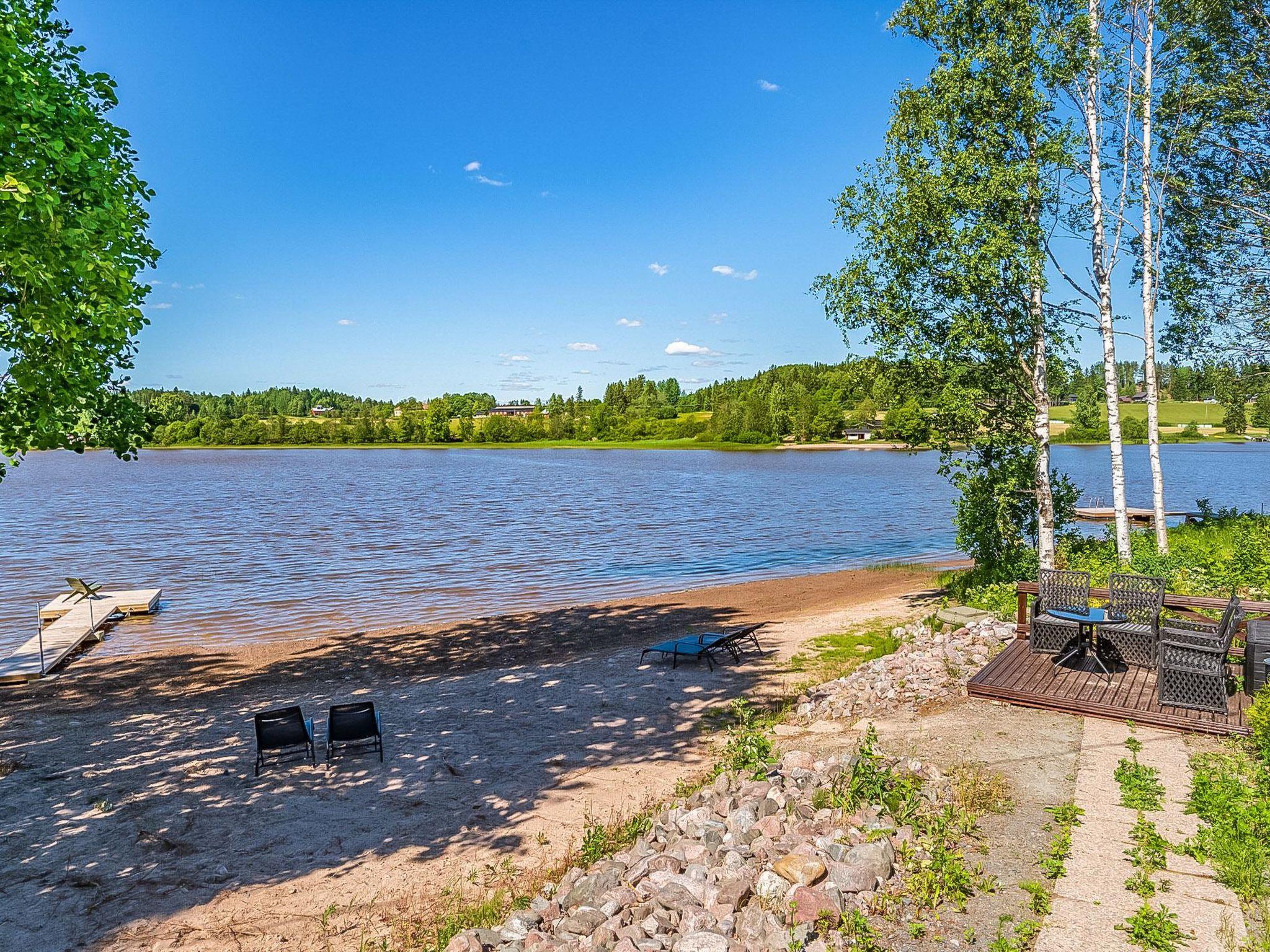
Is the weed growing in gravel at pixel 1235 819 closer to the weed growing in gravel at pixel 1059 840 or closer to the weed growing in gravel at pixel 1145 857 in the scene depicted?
the weed growing in gravel at pixel 1145 857

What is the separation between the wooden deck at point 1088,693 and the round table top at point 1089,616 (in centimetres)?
65

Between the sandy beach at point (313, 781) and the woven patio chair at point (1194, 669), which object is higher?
the woven patio chair at point (1194, 669)

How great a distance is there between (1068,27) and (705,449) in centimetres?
14270

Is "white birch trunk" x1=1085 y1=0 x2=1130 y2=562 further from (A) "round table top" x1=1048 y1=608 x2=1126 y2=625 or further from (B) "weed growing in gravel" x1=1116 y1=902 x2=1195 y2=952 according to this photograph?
(B) "weed growing in gravel" x1=1116 y1=902 x2=1195 y2=952

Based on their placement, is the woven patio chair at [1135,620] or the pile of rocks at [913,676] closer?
the woven patio chair at [1135,620]

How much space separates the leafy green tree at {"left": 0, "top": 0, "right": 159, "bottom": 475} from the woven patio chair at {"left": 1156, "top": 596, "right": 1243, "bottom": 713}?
1214 centimetres

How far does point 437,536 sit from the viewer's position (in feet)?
129

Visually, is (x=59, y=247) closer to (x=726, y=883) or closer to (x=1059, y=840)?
(x=726, y=883)

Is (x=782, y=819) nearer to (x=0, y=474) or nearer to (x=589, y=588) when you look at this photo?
(x=0, y=474)

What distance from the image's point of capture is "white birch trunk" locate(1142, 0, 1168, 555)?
1719 centimetres

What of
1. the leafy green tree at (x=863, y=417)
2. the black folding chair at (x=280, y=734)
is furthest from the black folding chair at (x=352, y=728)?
the leafy green tree at (x=863, y=417)

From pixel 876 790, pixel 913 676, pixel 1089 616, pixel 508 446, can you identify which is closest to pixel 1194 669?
pixel 1089 616

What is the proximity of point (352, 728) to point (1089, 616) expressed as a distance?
10.6 meters

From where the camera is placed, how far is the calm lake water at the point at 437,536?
2423 cm
